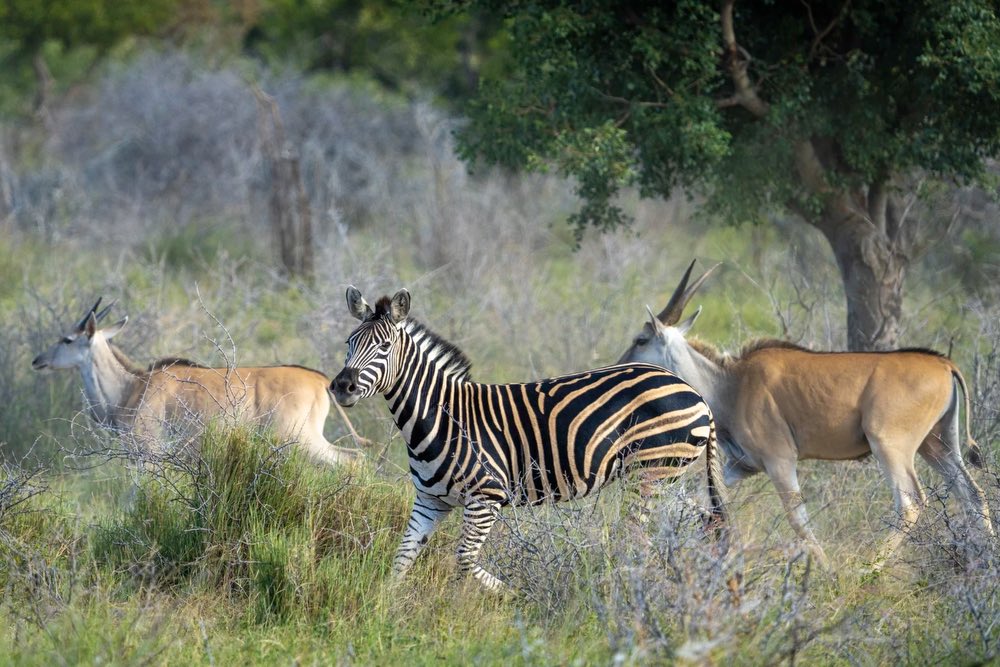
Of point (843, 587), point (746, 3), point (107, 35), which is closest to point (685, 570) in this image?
point (843, 587)

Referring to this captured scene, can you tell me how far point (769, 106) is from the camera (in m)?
9.04

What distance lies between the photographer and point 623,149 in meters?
8.66

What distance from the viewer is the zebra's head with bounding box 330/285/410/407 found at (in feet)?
19.6

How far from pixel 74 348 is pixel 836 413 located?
557 cm

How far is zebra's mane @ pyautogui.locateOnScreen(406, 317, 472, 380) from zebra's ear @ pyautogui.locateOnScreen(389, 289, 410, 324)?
0.13 metres

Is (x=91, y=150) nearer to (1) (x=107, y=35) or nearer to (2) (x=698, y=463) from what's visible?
(1) (x=107, y=35)

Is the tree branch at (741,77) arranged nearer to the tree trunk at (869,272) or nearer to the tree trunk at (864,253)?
the tree trunk at (864,253)

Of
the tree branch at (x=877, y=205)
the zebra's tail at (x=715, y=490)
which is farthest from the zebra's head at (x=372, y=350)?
the tree branch at (x=877, y=205)

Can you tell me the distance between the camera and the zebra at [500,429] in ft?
20.2

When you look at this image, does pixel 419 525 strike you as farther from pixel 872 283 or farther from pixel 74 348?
pixel 872 283

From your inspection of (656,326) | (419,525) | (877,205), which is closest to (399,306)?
(419,525)

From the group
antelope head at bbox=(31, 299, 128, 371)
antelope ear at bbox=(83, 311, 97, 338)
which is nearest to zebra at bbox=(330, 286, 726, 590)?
antelope ear at bbox=(83, 311, 97, 338)

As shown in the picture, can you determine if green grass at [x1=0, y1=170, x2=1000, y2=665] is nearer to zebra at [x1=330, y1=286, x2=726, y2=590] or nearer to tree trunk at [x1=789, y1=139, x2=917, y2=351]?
zebra at [x1=330, y1=286, x2=726, y2=590]

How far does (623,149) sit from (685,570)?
4.31 meters
